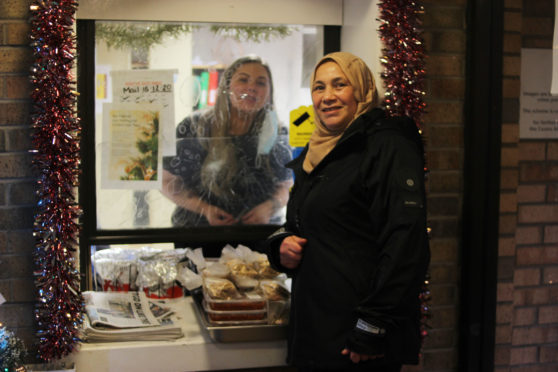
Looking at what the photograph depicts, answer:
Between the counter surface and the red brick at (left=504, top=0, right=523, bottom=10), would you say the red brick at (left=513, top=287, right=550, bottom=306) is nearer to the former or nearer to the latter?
the counter surface

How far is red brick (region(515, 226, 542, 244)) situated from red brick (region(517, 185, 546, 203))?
0.11 meters

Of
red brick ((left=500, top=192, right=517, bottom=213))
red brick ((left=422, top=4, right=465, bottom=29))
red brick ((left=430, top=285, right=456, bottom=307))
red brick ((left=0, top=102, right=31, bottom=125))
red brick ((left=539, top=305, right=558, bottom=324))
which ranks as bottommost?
red brick ((left=539, top=305, right=558, bottom=324))

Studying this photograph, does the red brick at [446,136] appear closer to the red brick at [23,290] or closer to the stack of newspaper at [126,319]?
the stack of newspaper at [126,319]

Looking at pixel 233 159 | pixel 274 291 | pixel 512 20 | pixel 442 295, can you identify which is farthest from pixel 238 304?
pixel 512 20

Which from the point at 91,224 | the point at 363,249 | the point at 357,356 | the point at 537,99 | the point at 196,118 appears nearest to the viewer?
the point at 357,356

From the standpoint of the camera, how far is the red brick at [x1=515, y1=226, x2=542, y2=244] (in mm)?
2559

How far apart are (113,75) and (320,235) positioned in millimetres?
1291

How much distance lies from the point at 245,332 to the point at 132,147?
1.00 metres

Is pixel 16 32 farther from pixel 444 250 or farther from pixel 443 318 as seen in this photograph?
pixel 443 318

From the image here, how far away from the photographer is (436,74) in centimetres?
259

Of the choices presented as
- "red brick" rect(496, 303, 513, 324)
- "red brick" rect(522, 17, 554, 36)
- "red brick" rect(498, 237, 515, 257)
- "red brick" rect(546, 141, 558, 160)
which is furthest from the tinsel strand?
"red brick" rect(496, 303, 513, 324)

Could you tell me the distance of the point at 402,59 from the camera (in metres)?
2.43

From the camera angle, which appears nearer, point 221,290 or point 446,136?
point 221,290

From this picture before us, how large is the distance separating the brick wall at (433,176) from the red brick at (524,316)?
25 cm
